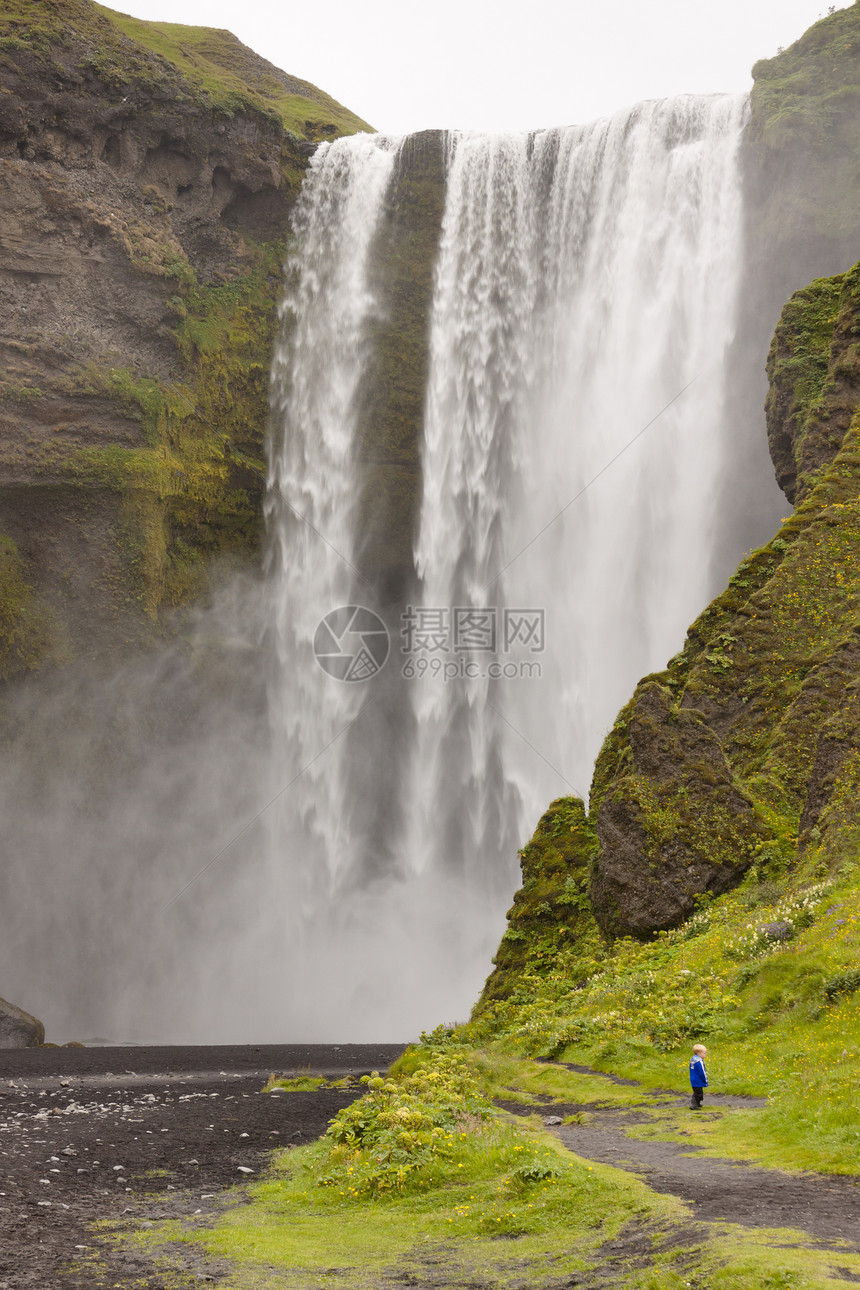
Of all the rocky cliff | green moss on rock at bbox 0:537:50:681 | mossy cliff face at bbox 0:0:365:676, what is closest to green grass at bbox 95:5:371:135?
mossy cliff face at bbox 0:0:365:676

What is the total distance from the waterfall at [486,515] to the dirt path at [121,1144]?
54.1ft

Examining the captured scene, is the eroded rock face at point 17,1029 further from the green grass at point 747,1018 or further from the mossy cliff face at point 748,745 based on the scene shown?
the green grass at point 747,1018

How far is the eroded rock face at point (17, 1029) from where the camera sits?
32469mm

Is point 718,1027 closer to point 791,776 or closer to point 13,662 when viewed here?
point 791,776

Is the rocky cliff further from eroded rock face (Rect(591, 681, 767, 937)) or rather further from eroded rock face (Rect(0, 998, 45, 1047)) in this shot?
eroded rock face (Rect(0, 998, 45, 1047))

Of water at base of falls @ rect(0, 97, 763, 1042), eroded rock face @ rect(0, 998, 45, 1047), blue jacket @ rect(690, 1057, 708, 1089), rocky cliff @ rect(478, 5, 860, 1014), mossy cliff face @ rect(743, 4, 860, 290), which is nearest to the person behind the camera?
blue jacket @ rect(690, 1057, 708, 1089)

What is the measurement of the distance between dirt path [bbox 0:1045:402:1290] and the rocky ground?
0.02 m

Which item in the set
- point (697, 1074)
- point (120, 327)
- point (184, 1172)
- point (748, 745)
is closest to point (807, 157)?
point (748, 745)

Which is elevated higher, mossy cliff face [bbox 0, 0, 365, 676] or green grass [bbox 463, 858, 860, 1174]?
mossy cliff face [bbox 0, 0, 365, 676]

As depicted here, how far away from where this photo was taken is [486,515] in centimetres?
4428

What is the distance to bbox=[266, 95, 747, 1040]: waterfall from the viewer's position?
40.4 meters

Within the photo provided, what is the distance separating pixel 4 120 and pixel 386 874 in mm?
35680

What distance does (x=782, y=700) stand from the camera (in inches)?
878

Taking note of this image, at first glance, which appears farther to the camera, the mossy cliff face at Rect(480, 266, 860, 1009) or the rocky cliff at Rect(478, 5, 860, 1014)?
the rocky cliff at Rect(478, 5, 860, 1014)
